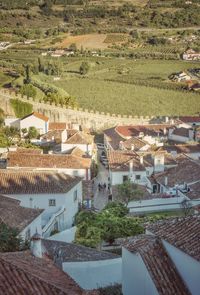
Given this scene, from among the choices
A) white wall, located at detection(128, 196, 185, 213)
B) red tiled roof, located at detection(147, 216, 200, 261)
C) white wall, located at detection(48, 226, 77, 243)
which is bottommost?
white wall, located at detection(128, 196, 185, 213)

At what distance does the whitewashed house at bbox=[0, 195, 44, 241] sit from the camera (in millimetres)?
18875

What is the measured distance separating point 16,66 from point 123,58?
24.7 metres

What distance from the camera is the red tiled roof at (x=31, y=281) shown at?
26.3ft

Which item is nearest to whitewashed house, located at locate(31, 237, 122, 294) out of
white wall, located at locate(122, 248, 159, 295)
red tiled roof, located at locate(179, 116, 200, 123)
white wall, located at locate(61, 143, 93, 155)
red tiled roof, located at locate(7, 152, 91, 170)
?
white wall, located at locate(122, 248, 159, 295)

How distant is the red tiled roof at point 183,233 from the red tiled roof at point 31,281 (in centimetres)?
218

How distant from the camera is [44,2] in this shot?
132 metres

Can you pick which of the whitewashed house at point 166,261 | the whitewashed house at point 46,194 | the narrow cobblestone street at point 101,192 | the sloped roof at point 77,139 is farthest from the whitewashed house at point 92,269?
the sloped roof at point 77,139

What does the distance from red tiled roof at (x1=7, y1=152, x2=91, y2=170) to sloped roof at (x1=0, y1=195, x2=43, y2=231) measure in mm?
7816

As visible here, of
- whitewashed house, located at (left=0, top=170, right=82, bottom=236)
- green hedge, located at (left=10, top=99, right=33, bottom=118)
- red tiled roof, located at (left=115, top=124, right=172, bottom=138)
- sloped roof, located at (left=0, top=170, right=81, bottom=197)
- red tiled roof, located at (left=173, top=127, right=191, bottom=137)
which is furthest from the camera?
green hedge, located at (left=10, top=99, right=33, bottom=118)

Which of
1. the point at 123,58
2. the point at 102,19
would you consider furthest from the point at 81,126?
the point at 102,19

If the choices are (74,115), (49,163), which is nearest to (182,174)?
(49,163)

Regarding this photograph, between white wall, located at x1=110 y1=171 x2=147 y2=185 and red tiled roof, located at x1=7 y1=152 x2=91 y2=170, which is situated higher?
red tiled roof, located at x1=7 y1=152 x2=91 y2=170

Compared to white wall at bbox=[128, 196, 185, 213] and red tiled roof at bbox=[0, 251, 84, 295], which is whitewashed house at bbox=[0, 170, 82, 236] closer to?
white wall at bbox=[128, 196, 185, 213]

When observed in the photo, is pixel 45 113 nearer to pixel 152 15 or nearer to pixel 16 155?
pixel 16 155
